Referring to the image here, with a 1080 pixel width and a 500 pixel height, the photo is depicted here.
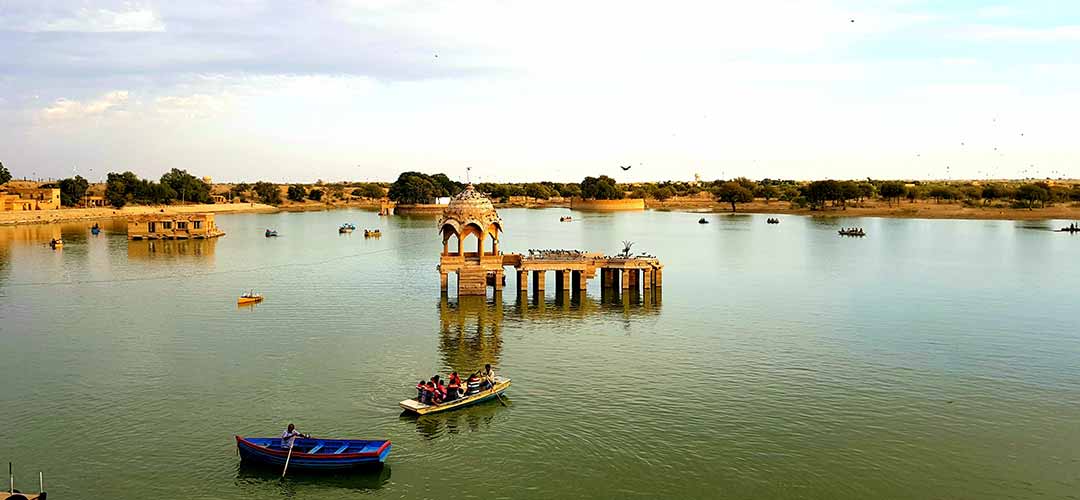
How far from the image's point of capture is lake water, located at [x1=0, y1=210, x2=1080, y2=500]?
83.3ft

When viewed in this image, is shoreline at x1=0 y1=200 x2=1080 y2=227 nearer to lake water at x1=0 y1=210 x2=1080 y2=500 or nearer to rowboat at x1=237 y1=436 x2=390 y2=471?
lake water at x1=0 y1=210 x2=1080 y2=500

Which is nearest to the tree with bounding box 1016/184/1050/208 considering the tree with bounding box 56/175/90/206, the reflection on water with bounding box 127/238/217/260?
the reflection on water with bounding box 127/238/217/260

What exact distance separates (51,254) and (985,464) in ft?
296

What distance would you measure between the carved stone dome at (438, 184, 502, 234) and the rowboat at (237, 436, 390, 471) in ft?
103

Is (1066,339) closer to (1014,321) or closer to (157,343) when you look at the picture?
(1014,321)

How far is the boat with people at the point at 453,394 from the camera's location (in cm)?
3042

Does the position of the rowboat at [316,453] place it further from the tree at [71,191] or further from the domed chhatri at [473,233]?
the tree at [71,191]

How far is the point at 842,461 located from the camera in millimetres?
26453

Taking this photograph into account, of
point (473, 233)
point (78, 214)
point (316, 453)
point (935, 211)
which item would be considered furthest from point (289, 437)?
point (935, 211)

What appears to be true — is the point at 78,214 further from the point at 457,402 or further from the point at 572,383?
the point at 457,402

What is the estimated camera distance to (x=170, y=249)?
95875 millimetres

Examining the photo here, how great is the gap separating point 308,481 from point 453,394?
7366mm

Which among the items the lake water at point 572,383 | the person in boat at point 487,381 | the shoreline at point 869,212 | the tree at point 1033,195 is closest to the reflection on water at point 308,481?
the lake water at point 572,383

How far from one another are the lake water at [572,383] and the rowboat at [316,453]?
1.54 ft
